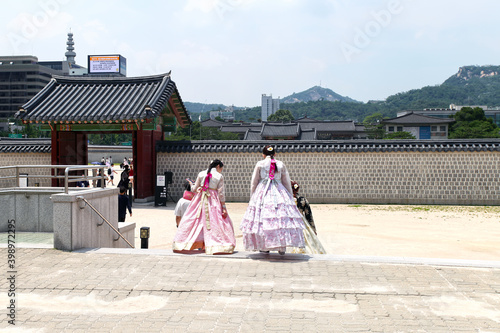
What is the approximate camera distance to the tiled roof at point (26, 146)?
67.7 ft

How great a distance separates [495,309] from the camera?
5027 millimetres

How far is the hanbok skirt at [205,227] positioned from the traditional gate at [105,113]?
10389 millimetres

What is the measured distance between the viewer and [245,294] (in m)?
5.47

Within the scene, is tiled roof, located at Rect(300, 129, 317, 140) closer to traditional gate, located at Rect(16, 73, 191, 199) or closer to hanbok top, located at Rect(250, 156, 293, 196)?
traditional gate, located at Rect(16, 73, 191, 199)

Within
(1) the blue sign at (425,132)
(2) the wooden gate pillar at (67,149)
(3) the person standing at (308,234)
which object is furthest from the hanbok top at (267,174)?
(1) the blue sign at (425,132)

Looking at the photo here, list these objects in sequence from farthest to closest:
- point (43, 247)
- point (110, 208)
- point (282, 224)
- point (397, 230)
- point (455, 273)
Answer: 1. point (397, 230)
2. point (110, 208)
3. point (43, 247)
4. point (282, 224)
5. point (455, 273)

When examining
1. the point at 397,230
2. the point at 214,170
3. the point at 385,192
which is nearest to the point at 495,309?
the point at 214,170

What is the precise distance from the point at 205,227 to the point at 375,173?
13.0 meters

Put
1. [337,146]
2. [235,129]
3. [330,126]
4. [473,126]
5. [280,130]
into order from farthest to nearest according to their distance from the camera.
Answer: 1. [235,129]
2. [330,126]
3. [280,130]
4. [473,126]
5. [337,146]

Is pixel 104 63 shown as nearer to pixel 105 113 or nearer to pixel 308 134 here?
pixel 105 113

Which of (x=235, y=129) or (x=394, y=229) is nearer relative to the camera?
(x=394, y=229)

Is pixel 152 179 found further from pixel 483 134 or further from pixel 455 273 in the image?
pixel 483 134

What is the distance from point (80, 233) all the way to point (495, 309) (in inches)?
235

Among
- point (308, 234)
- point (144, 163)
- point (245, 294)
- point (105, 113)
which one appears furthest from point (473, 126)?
point (245, 294)
